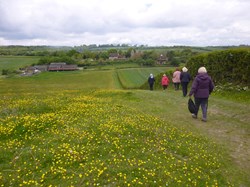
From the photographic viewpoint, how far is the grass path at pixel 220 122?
8.93 metres

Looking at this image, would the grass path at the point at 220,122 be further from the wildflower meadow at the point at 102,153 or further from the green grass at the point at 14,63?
the green grass at the point at 14,63

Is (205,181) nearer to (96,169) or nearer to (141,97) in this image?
(96,169)

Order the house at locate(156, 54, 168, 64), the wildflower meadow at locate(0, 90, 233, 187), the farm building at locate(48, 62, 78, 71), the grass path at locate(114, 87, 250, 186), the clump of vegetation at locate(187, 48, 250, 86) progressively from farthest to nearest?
the farm building at locate(48, 62, 78, 71) → the house at locate(156, 54, 168, 64) → the clump of vegetation at locate(187, 48, 250, 86) → the grass path at locate(114, 87, 250, 186) → the wildflower meadow at locate(0, 90, 233, 187)

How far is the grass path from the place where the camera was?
8930 millimetres

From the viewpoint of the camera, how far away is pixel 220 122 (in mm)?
13391

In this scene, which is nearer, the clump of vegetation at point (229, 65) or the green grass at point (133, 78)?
the clump of vegetation at point (229, 65)

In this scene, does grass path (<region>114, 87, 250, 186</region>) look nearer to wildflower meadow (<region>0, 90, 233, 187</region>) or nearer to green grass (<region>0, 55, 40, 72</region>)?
wildflower meadow (<region>0, 90, 233, 187</region>)

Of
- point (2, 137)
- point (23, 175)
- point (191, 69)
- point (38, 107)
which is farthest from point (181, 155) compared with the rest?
point (191, 69)

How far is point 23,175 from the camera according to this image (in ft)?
21.9

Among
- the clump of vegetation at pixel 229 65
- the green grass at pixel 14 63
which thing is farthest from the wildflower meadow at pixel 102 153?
the green grass at pixel 14 63

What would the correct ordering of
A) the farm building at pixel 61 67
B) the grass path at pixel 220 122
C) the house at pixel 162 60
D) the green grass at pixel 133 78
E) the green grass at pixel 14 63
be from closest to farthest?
the grass path at pixel 220 122 < the green grass at pixel 133 78 < the house at pixel 162 60 < the green grass at pixel 14 63 < the farm building at pixel 61 67

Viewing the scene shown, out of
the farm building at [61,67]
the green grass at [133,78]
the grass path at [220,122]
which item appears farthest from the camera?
the farm building at [61,67]

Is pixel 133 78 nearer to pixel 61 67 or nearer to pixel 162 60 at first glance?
pixel 162 60

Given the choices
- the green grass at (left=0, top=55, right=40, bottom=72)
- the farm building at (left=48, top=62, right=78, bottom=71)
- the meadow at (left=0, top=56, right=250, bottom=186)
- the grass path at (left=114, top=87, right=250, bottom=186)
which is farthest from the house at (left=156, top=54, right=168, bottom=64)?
the meadow at (left=0, top=56, right=250, bottom=186)
